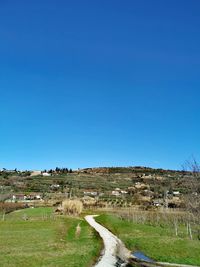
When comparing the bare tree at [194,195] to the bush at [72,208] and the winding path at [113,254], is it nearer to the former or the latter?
the winding path at [113,254]

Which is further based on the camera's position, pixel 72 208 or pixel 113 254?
pixel 72 208

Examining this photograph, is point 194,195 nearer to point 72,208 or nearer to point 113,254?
point 113,254

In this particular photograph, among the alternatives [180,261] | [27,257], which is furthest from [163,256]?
[27,257]

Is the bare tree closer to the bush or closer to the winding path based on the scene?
the winding path

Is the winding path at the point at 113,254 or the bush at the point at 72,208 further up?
the bush at the point at 72,208

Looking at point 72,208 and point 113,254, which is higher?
point 72,208

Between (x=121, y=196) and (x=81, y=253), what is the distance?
141482mm

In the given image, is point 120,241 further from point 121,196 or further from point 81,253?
point 121,196

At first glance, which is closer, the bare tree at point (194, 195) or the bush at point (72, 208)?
the bare tree at point (194, 195)

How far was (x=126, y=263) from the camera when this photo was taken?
100 feet

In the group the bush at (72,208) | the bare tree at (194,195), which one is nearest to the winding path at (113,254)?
the bare tree at (194,195)

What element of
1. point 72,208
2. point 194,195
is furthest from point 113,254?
point 72,208

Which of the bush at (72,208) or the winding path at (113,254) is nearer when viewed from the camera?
the winding path at (113,254)

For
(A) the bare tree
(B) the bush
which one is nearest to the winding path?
(A) the bare tree
